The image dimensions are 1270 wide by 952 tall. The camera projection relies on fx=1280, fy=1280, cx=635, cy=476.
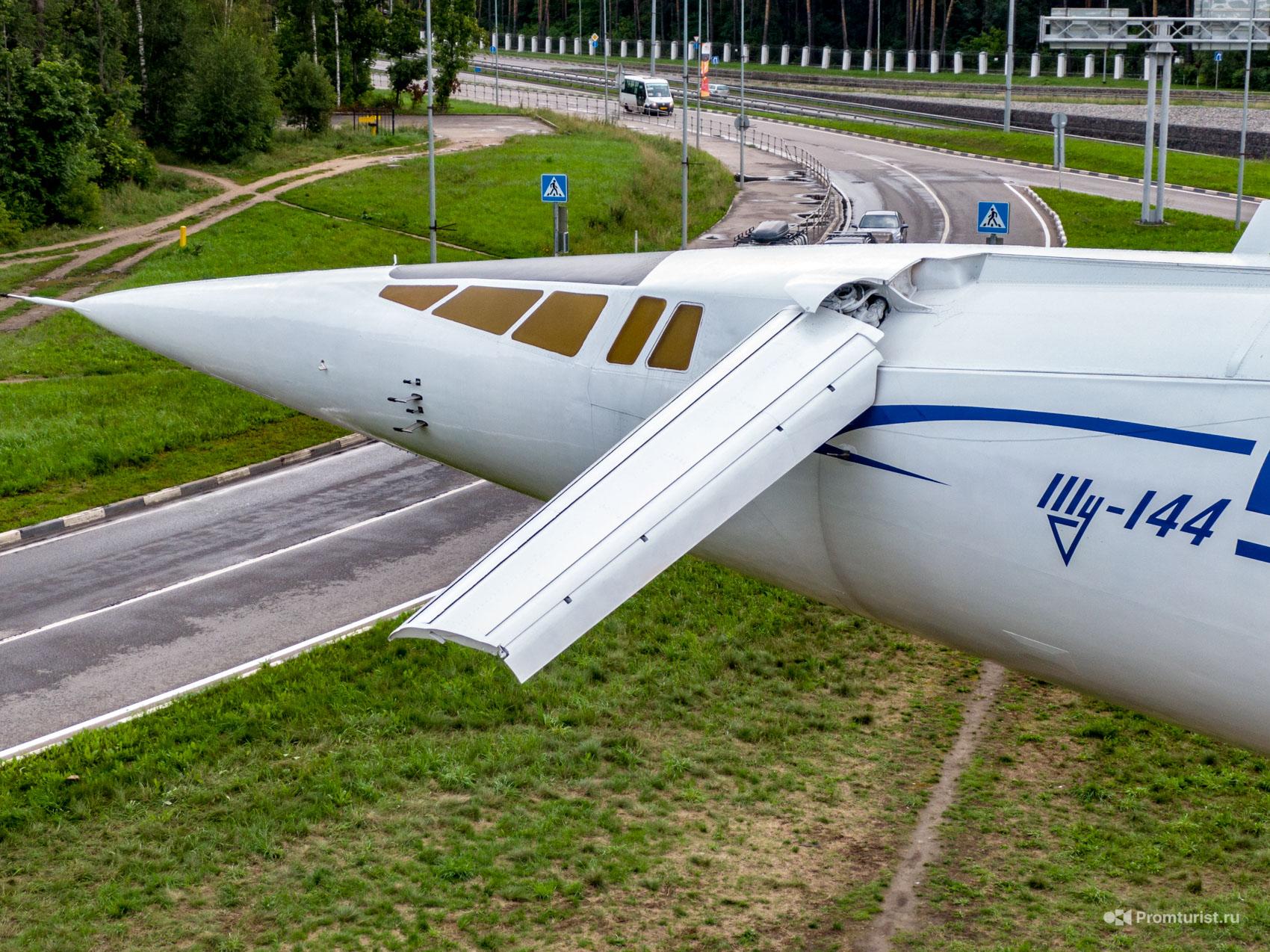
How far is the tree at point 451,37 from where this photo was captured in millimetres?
93250

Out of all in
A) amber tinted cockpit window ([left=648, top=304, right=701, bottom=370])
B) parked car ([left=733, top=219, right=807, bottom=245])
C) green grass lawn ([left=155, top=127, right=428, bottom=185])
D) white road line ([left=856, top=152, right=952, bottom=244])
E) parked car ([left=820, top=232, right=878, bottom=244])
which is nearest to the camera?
amber tinted cockpit window ([left=648, top=304, right=701, bottom=370])

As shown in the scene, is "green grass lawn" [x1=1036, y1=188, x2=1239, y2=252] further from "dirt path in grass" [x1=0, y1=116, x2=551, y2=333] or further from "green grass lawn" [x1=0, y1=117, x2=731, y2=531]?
"dirt path in grass" [x1=0, y1=116, x2=551, y2=333]

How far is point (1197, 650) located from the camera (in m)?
8.00

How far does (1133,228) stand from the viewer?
5778 cm

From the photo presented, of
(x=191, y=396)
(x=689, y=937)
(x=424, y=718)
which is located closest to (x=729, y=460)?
(x=689, y=937)

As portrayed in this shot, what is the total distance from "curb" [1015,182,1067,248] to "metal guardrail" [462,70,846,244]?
10.2 meters

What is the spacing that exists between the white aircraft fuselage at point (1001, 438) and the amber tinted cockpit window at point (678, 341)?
7cm

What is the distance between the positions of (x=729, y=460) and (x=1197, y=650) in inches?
124

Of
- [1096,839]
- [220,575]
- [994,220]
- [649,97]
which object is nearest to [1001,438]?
[1096,839]

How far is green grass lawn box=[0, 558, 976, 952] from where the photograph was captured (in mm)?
11711

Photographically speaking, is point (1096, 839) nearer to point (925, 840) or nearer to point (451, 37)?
point (925, 840)

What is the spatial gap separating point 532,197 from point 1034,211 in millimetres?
25595

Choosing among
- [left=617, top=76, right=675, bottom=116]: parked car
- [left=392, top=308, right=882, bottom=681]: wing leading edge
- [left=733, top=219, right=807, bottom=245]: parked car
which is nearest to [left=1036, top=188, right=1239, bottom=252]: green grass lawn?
[left=733, top=219, right=807, bottom=245]: parked car

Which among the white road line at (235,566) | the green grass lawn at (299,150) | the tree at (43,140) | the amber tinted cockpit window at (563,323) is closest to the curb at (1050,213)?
the white road line at (235,566)
